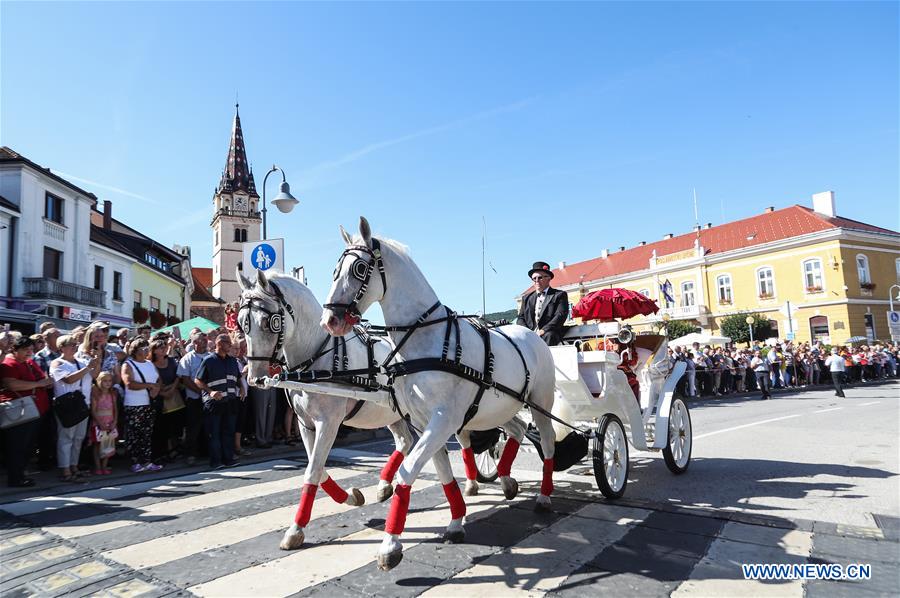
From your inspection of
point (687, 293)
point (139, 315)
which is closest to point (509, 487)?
point (139, 315)

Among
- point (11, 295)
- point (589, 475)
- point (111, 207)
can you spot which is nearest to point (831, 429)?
point (589, 475)

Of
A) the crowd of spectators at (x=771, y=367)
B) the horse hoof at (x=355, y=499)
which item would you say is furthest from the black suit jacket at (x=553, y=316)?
the crowd of spectators at (x=771, y=367)

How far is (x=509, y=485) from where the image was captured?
5121mm

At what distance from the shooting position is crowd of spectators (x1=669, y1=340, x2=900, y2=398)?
1916 centimetres

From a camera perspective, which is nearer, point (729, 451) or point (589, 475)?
point (589, 475)

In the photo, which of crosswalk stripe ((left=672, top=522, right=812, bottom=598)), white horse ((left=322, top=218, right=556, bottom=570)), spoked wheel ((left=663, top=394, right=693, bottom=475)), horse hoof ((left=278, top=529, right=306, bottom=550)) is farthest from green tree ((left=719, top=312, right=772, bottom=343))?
horse hoof ((left=278, top=529, right=306, bottom=550))

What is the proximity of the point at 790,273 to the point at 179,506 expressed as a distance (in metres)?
44.4

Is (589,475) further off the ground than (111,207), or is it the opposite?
(111,207)

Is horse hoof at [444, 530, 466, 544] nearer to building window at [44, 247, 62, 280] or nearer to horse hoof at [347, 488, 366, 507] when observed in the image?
horse hoof at [347, 488, 366, 507]

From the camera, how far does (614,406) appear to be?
18.7 feet

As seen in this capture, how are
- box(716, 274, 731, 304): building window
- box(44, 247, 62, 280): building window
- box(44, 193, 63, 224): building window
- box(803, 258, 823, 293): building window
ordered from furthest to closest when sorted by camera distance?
box(716, 274, 731, 304): building window → box(803, 258, 823, 293): building window → box(44, 193, 63, 224): building window → box(44, 247, 62, 280): building window

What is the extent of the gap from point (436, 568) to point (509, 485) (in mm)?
1802

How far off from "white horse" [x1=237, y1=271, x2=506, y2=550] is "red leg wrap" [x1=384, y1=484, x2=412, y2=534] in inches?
27.8

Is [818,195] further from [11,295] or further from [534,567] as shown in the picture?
[11,295]
